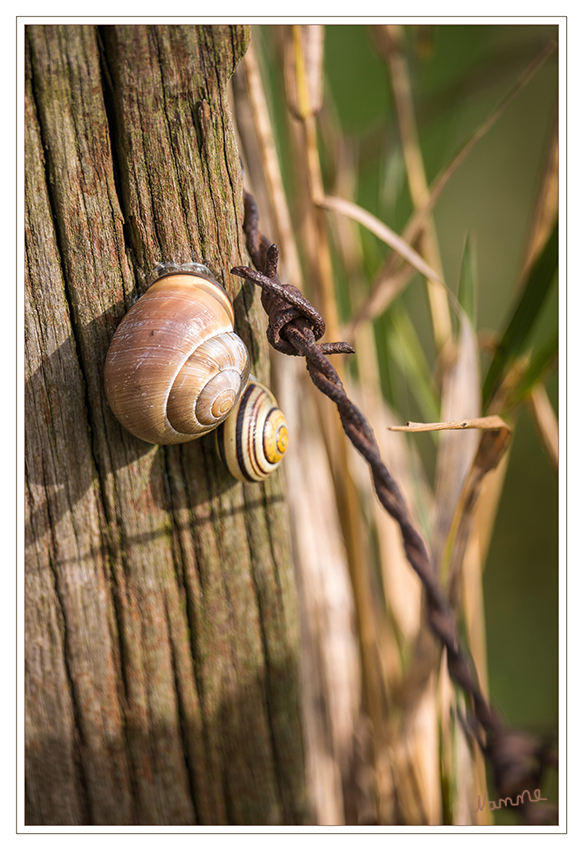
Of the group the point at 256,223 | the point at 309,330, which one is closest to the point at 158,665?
the point at 309,330

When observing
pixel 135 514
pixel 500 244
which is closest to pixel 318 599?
pixel 135 514

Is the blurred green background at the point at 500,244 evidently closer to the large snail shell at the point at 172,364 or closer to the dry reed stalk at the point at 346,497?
the dry reed stalk at the point at 346,497

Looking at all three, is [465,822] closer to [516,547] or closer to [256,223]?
[256,223]

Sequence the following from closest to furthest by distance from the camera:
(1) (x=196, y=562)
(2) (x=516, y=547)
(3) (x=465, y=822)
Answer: (1) (x=196, y=562) → (3) (x=465, y=822) → (2) (x=516, y=547)

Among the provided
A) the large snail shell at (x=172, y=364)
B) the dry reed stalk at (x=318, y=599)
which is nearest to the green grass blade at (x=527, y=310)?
the dry reed stalk at (x=318, y=599)

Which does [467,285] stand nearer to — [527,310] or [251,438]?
[527,310]

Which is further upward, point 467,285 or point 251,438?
point 467,285
